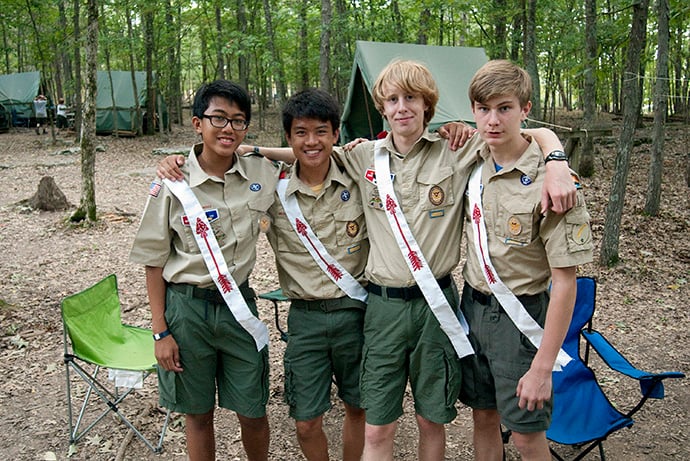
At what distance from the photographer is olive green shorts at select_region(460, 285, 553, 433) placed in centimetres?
209

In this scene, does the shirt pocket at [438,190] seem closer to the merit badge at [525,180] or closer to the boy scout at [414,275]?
the boy scout at [414,275]

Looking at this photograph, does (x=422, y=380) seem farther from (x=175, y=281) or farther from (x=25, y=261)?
(x=25, y=261)

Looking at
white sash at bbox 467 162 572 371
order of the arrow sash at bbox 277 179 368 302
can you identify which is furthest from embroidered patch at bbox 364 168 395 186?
white sash at bbox 467 162 572 371

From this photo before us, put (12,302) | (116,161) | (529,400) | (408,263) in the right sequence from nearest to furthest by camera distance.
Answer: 1. (529,400)
2. (408,263)
3. (12,302)
4. (116,161)

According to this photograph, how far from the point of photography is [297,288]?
8.02 ft

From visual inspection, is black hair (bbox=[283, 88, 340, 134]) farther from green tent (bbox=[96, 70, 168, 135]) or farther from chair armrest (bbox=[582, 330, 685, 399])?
green tent (bbox=[96, 70, 168, 135])

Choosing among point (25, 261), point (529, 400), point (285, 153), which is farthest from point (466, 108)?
point (529, 400)

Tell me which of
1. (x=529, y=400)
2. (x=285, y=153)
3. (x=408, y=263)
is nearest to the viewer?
(x=529, y=400)

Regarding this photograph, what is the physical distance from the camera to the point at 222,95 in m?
2.33

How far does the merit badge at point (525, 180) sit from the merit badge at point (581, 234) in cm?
24

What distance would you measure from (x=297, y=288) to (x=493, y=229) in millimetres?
860

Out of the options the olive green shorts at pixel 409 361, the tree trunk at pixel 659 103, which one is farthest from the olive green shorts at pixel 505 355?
the tree trunk at pixel 659 103

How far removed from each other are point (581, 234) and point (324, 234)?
100 cm

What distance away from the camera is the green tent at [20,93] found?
21.4 metres
